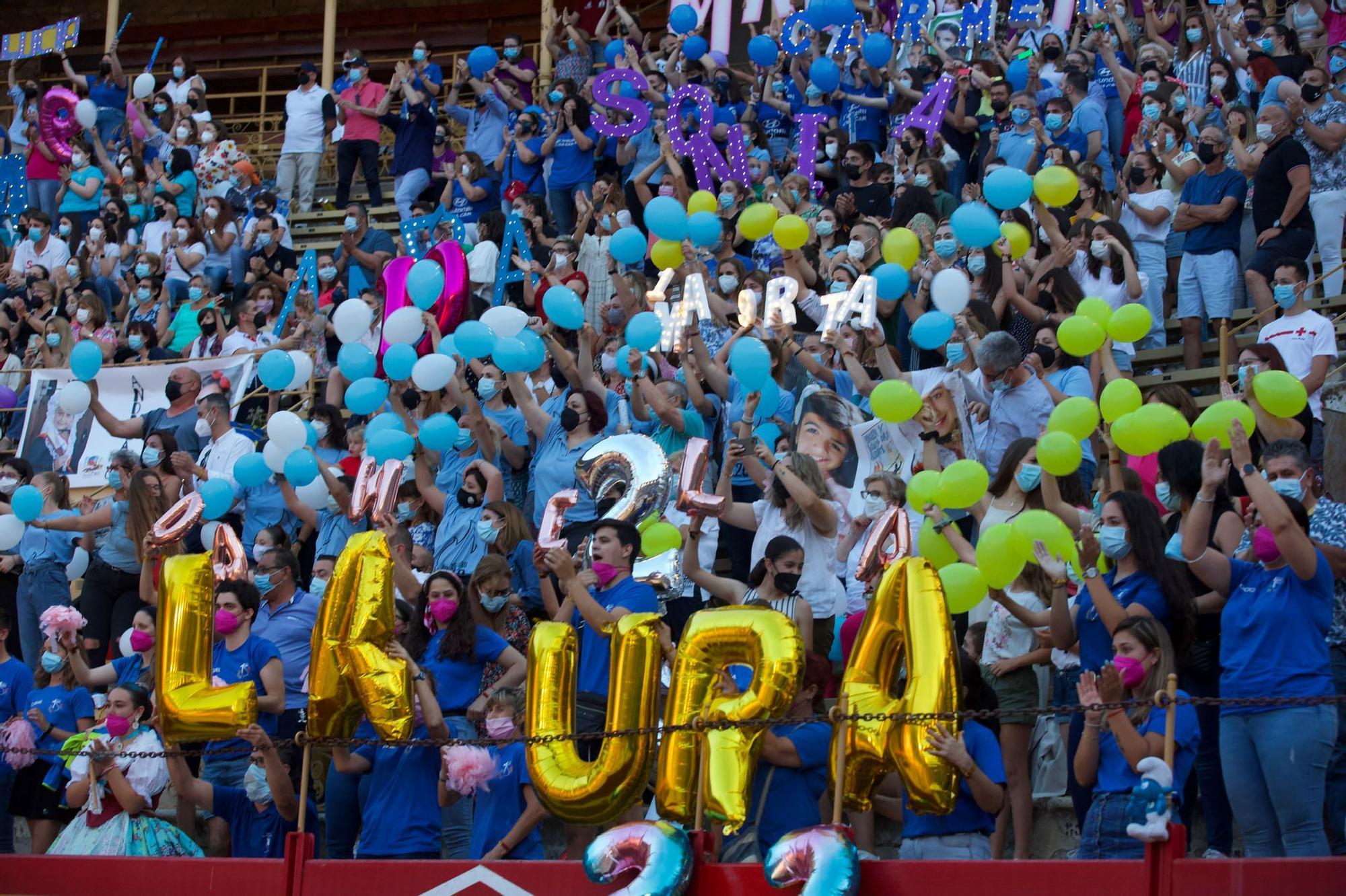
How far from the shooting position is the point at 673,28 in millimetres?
15750

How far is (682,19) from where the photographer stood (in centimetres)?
1560

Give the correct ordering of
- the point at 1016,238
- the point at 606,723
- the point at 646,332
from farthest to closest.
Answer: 1. the point at 1016,238
2. the point at 646,332
3. the point at 606,723

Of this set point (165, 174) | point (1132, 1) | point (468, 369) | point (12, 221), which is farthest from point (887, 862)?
point (12, 221)

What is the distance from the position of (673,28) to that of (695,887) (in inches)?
426

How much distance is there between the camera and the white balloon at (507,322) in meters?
9.99

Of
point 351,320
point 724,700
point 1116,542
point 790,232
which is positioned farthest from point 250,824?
point 790,232

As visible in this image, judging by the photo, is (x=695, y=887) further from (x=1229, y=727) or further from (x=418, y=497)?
(x=418, y=497)

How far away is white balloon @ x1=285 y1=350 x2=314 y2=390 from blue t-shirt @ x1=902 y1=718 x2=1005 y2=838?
18.7ft

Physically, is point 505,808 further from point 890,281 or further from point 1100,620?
point 890,281

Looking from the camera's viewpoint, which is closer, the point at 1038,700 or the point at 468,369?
the point at 1038,700

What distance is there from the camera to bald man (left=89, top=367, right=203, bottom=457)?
11.4 metres

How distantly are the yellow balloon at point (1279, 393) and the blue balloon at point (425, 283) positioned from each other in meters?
5.22

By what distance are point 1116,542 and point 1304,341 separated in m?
3.01

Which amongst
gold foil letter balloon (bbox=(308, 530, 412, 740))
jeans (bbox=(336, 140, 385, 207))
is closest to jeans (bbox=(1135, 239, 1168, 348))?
gold foil letter balloon (bbox=(308, 530, 412, 740))
